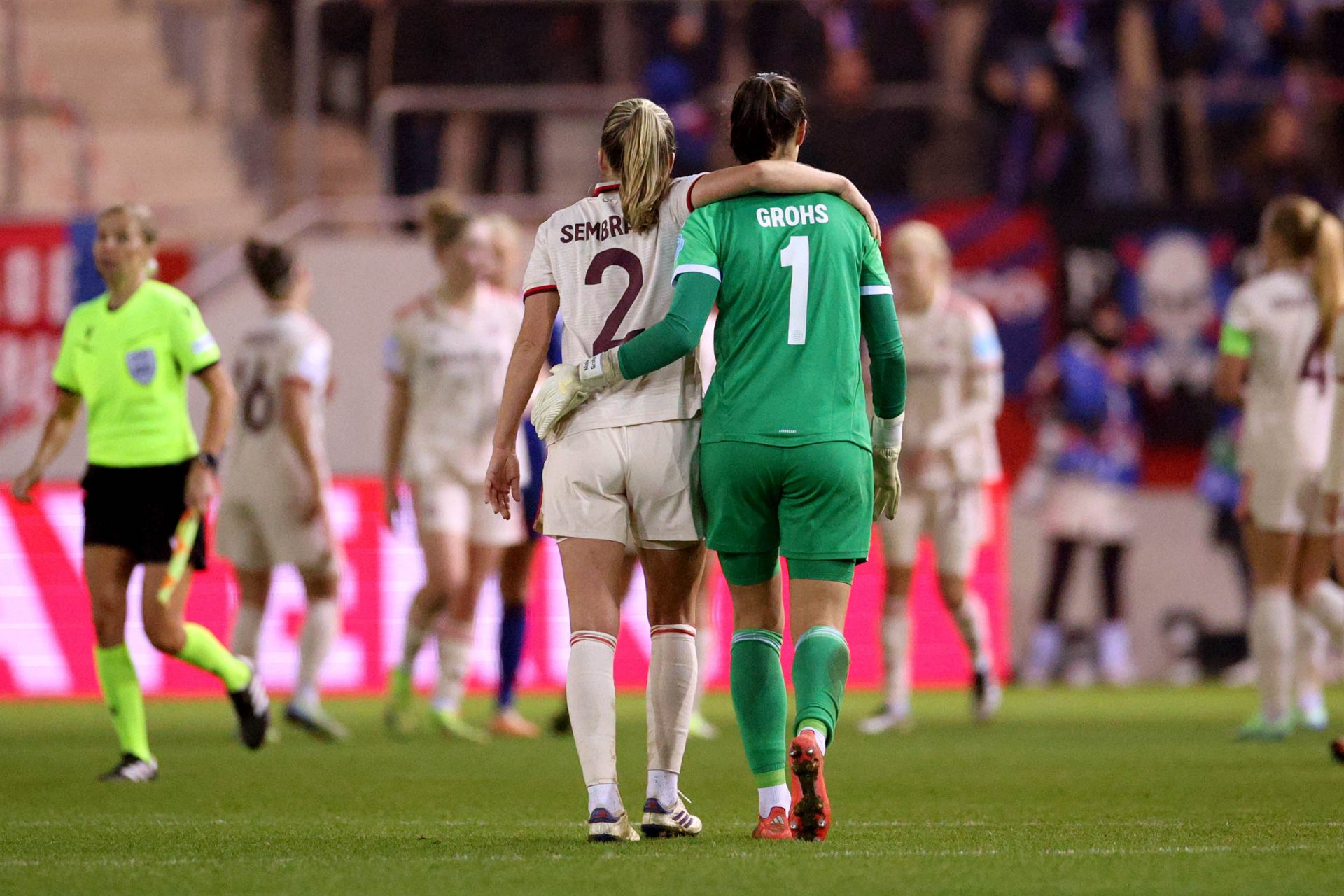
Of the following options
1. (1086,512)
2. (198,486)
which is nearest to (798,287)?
(198,486)

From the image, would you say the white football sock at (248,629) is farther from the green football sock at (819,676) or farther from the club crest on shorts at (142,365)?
the green football sock at (819,676)

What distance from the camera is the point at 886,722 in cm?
1036

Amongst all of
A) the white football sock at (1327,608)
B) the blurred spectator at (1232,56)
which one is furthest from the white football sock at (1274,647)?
the blurred spectator at (1232,56)

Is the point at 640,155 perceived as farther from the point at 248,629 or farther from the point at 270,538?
the point at 248,629

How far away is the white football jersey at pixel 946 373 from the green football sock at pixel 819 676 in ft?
17.7

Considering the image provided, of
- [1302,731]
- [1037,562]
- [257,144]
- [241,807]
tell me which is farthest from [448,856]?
[257,144]

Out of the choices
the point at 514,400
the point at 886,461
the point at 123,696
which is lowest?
the point at 123,696

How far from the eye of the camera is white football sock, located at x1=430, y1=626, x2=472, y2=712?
9977 millimetres

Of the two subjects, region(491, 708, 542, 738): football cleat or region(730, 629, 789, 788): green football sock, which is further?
region(491, 708, 542, 738): football cleat

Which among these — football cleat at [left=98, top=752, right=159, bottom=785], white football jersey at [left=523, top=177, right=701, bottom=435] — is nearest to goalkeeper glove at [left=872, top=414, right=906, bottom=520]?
white football jersey at [left=523, top=177, right=701, bottom=435]

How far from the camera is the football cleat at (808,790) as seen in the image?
499 cm

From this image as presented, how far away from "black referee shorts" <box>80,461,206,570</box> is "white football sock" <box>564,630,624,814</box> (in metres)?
2.66

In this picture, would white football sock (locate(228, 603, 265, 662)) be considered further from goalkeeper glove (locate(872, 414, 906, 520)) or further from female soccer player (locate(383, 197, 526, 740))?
goalkeeper glove (locate(872, 414, 906, 520))

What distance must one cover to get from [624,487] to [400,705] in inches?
199
